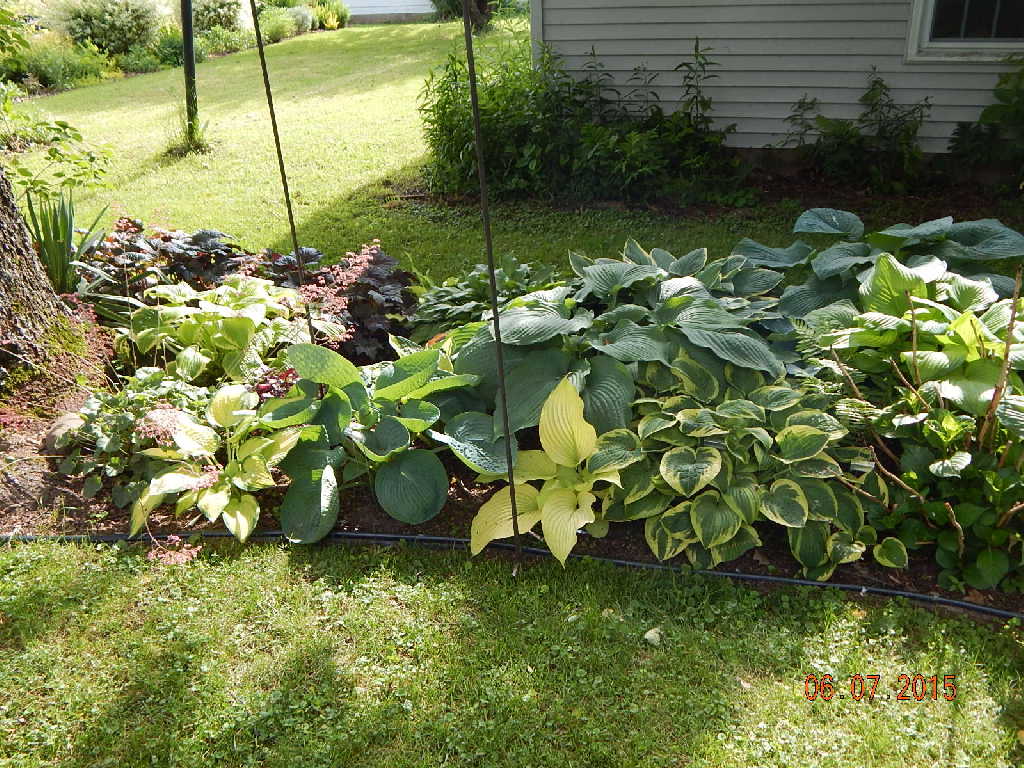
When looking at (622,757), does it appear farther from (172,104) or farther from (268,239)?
(172,104)

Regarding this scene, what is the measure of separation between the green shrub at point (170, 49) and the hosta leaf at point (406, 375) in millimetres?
12742

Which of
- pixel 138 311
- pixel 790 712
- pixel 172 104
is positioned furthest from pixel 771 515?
pixel 172 104

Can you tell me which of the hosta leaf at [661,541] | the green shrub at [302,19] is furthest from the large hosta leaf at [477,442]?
the green shrub at [302,19]

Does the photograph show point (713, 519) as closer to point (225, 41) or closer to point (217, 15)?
point (225, 41)

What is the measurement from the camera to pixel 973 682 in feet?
6.98

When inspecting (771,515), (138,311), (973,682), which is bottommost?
(973,682)

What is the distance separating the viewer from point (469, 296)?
3756mm

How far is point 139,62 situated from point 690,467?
13.8 m

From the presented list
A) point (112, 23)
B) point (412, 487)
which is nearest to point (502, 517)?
point (412, 487)

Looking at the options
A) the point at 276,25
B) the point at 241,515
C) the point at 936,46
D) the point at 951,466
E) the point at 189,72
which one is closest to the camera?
the point at 951,466

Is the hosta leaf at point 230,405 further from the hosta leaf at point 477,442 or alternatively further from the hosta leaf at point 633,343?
the hosta leaf at point 633,343

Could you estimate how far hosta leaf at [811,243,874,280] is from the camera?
3258 mm

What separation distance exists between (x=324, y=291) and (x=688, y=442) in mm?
1483

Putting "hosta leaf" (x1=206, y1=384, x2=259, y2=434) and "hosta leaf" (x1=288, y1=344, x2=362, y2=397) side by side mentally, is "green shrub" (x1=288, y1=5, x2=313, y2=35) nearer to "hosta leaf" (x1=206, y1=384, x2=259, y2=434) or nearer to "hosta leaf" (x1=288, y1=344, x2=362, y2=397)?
"hosta leaf" (x1=206, y1=384, x2=259, y2=434)
